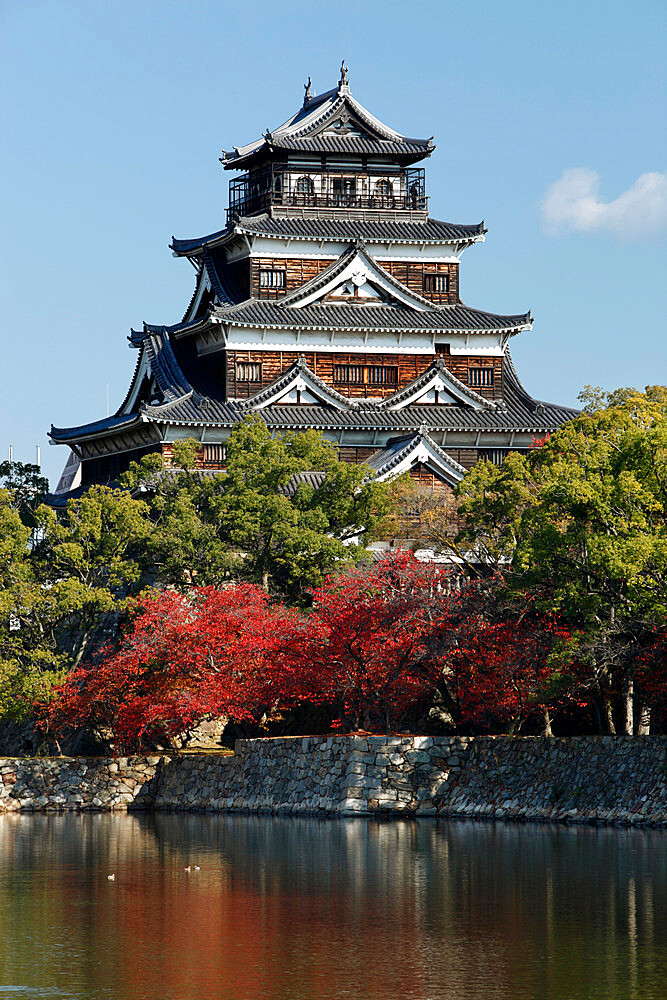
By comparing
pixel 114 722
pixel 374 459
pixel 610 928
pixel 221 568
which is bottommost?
pixel 610 928

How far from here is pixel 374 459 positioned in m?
46.1

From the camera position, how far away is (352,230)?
4991 centimetres

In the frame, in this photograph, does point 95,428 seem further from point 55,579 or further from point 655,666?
point 655,666

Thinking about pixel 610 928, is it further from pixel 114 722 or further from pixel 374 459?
pixel 374 459

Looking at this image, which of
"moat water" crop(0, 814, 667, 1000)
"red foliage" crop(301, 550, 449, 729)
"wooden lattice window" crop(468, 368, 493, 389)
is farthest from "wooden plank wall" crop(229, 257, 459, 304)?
"moat water" crop(0, 814, 667, 1000)

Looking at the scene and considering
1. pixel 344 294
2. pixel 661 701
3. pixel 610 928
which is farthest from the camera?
pixel 344 294

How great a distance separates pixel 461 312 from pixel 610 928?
3478 centimetres

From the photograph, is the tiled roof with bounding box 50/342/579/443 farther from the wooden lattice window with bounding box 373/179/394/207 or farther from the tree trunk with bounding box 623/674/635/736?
the tree trunk with bounding box 623/674/635/736

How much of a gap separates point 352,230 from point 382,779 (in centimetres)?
2350

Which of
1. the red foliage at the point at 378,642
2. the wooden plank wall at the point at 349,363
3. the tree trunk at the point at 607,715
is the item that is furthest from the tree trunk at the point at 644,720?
the wooden plank wall at the point at 349,363

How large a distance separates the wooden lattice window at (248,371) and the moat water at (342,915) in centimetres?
2160

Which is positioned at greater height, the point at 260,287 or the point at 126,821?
the point at 260,287

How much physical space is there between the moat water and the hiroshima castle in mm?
20432

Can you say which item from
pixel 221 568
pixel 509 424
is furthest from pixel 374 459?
pixel 221 568
